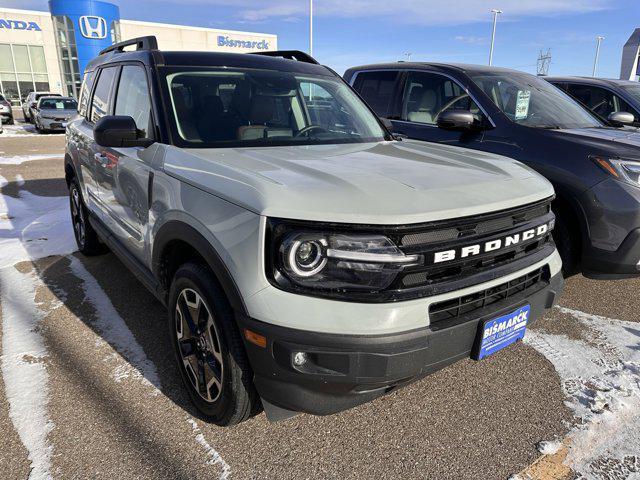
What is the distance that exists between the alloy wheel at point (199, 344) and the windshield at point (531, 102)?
338 cm

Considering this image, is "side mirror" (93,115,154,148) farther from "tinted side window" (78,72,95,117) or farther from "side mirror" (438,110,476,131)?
"side mirror" (438,110,476,131)

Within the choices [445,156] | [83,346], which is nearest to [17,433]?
[83,346]

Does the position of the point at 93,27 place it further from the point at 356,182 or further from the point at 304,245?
Result: the point at 304,245

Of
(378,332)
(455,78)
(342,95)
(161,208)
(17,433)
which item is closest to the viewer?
(378,332)

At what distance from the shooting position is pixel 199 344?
2406mm

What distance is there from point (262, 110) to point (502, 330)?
1.96 meters

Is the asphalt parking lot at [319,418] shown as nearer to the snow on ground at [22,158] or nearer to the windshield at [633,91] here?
the windshield at [633,91]

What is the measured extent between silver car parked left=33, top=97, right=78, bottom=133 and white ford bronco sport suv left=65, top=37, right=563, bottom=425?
1904cm

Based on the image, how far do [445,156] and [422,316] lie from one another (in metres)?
1.32

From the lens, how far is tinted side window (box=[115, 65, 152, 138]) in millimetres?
2914

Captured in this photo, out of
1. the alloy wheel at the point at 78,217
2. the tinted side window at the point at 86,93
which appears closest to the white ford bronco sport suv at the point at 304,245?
the tinted side window at the point at 86,93

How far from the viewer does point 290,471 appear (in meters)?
2.13

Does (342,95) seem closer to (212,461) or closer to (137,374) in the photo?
(137,374)

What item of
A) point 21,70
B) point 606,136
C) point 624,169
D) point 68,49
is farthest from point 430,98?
point 21,70
